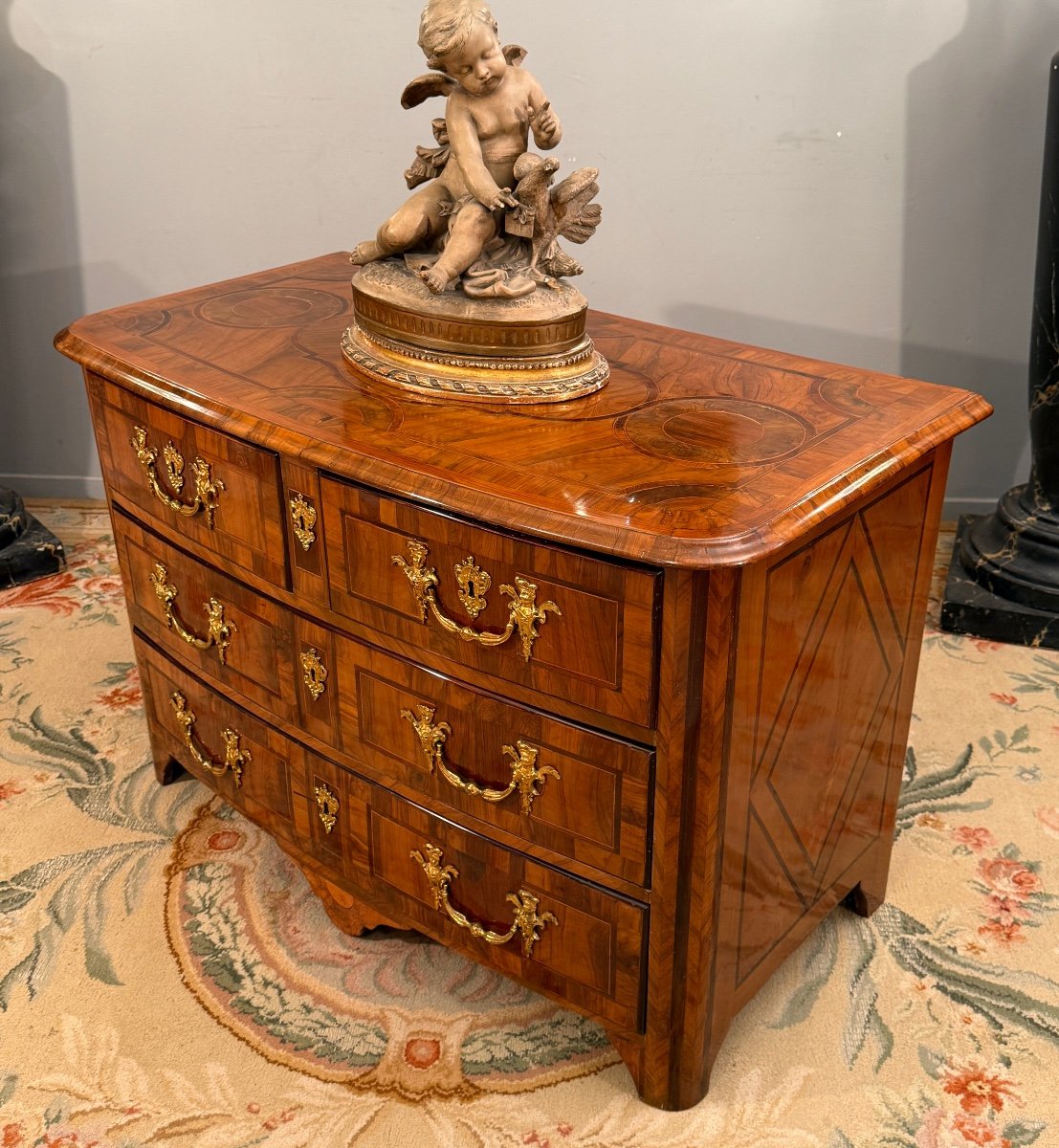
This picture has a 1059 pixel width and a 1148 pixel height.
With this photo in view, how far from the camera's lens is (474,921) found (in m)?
1.83

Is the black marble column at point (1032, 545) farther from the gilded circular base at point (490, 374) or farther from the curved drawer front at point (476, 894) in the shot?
the curved drawer front at point (476, 894)

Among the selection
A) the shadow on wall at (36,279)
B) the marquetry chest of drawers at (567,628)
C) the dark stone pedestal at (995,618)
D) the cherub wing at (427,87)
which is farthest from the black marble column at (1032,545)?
the shadow on wall at (36,279)

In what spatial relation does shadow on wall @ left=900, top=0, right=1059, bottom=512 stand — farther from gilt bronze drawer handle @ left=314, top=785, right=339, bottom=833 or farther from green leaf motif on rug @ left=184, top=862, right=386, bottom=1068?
green leaf motif on rug @ left=184, top=862, right=386, bottom=1068

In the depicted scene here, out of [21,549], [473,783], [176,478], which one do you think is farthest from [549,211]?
[21,549]

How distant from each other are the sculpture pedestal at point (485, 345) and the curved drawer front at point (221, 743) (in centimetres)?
60

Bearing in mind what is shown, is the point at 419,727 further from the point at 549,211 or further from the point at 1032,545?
the point at 1032,545

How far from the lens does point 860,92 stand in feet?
9.30

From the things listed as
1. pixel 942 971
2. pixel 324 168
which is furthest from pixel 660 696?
pixel 324 168

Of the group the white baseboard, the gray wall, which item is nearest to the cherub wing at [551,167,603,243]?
the gray wall

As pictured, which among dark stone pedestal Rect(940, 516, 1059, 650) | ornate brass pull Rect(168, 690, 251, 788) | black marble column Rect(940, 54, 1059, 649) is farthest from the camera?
dark stone pedestal Rect(940, 516, 1059, 650)

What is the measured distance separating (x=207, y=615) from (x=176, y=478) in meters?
0.23

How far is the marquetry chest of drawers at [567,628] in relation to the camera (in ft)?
4.87

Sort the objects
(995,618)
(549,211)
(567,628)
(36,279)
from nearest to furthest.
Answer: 1. (567,628)
2. (549,211)
3. (995,618)
4. (36,279)

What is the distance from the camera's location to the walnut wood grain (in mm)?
1443
